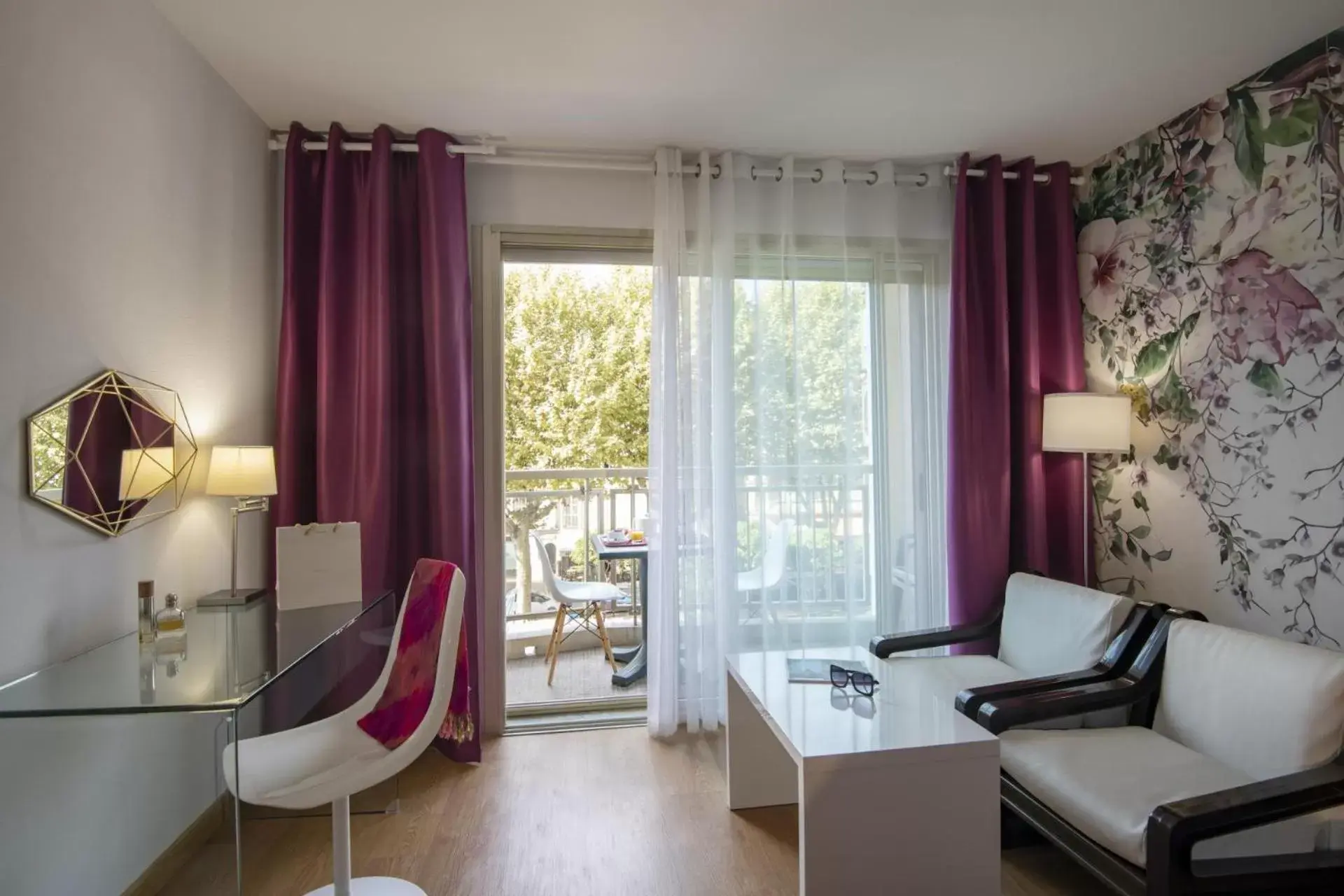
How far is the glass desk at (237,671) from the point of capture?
4.82 ft

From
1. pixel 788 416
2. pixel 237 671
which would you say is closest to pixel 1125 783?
pixel 788 416

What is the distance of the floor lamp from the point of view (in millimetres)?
2914

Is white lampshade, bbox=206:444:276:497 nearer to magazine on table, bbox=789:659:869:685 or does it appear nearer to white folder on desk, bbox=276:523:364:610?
white folder on desk, bbox=276:523:364:610

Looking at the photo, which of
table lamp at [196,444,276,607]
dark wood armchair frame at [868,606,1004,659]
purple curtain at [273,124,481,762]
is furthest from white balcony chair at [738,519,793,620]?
table lamp at [196,444,276,607]

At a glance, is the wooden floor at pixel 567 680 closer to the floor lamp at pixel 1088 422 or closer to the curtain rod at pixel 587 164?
the floor lamp at pixel 1088 422

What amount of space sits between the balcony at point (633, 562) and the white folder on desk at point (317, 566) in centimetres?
91

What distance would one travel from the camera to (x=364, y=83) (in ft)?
8.29

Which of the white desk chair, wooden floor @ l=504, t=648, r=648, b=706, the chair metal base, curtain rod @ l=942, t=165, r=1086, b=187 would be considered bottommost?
wooden floor @ l=504, t=648, r=648, b=706

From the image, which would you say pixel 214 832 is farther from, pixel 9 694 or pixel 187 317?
pixel 187 317

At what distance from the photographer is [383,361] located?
2.83m

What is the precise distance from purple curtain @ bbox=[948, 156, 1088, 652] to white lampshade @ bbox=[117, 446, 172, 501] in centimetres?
303

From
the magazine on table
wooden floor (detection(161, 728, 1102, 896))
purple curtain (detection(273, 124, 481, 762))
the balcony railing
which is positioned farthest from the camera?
the balcony railing

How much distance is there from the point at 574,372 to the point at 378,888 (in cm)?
580

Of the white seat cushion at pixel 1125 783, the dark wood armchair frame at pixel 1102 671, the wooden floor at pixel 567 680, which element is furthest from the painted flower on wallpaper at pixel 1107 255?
the wooden floor at pixel 567 680
